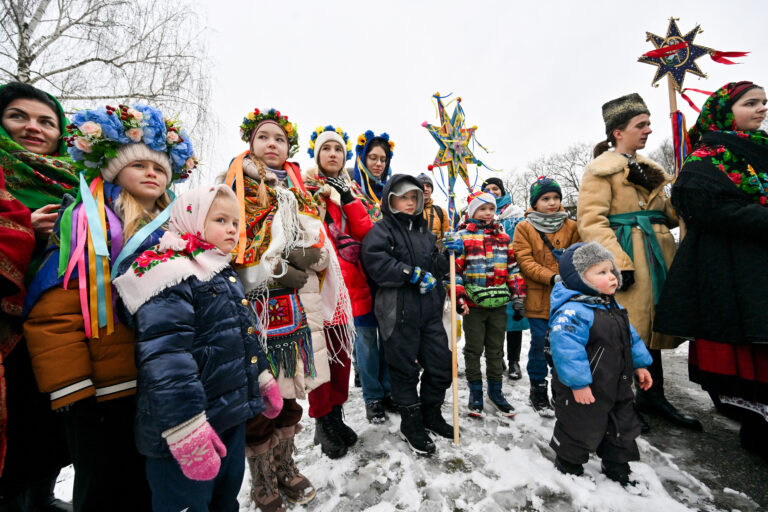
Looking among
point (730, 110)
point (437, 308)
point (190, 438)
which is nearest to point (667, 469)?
point (437, 308)

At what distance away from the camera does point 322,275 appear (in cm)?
219

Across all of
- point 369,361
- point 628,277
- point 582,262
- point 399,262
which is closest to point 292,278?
point 399,262

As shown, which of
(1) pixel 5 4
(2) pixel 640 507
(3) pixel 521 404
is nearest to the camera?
(2) pixel 640 507

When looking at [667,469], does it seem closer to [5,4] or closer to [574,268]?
[574,268]

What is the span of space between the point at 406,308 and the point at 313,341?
2.64 feet

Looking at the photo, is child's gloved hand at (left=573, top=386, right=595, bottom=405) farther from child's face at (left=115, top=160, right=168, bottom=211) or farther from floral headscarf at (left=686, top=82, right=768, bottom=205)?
child's face at (left=115, top=160, right=168, bottom=211)

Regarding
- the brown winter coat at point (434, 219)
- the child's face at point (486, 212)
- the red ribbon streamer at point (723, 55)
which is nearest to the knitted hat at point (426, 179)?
the brown winter coat at point (434, 219)

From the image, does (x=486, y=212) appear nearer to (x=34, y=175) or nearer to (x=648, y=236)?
(x=648, y=236)

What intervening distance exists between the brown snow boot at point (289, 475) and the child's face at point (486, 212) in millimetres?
2554

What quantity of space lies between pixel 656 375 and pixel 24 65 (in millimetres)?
11160

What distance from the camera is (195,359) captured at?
4.21ft

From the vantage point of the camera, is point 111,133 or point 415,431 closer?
point 111,133

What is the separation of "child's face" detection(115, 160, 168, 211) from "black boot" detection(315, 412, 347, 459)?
1929 mm

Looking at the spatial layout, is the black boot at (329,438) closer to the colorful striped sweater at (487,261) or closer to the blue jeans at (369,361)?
the blue jeans at (369,361)
